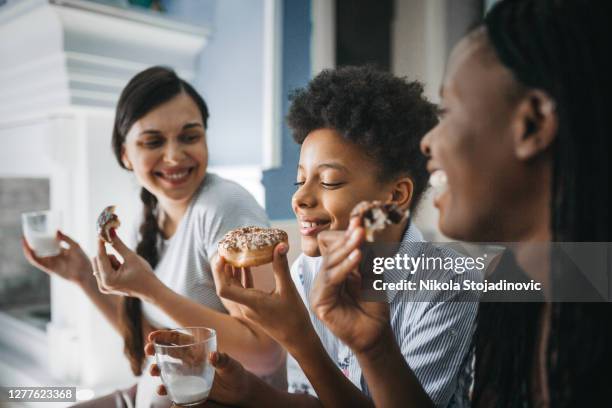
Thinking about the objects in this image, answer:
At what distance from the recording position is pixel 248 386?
0.97m

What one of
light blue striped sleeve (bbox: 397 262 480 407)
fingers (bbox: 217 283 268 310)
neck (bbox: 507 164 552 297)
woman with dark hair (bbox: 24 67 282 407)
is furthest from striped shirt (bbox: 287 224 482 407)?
woman with dark hair (bbox: 24 67 282 407)

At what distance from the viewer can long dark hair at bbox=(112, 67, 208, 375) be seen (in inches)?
46.4

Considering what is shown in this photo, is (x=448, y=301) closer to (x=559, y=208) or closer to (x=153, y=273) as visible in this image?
(x=559, y=208)

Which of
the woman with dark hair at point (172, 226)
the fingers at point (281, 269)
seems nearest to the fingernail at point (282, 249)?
the fingers at point (281, 269)

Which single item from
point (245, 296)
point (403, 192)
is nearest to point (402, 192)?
point (403, 192)

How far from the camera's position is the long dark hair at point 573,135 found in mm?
717

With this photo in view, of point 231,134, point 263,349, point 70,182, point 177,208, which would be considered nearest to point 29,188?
point 70,182

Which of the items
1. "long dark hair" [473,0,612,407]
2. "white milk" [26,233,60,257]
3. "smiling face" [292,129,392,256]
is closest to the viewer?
"long dark hair" [473,0,612,407]

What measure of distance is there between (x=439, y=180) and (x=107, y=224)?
752mm

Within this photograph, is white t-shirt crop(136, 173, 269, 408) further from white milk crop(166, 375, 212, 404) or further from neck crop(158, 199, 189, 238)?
white milk crop(166, 375, 212, 404)

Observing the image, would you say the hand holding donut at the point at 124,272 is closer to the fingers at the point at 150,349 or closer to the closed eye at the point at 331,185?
the fingers at the point at 150,349

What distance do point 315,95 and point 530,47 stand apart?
0.40 m

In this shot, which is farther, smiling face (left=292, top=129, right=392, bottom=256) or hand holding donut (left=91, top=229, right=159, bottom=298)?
hand holding donut (left=91, top=229, right=159, bottom=298)

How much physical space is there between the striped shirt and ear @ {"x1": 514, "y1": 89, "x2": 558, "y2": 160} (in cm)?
25
